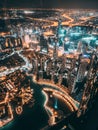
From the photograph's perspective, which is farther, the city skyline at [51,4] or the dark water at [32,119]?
the city skyline at [51,4]

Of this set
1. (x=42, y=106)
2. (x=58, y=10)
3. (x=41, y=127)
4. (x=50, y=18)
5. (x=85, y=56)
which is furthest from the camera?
(x=58, y=10)

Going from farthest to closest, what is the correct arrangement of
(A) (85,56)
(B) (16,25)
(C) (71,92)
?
(B) (16,25) < (A) (85,56) < (C) (71,92)

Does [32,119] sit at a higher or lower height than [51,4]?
lower

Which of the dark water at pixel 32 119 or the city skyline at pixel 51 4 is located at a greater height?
the city skyline at pixel 51 4

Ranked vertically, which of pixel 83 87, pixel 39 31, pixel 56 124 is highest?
pixel 39 31

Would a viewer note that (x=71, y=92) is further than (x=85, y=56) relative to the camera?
No

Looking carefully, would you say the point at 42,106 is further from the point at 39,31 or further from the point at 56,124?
the point at 39,31

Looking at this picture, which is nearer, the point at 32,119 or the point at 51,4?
the point at 32,119

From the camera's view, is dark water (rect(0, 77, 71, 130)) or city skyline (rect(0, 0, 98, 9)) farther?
city skyline (rect(0, 0, 98, 9))

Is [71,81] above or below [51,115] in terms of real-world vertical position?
above

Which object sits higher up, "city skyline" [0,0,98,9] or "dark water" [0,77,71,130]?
"city skyline" [0,0,98,9]

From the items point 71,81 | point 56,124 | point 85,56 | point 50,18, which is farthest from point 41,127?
point 50,18
